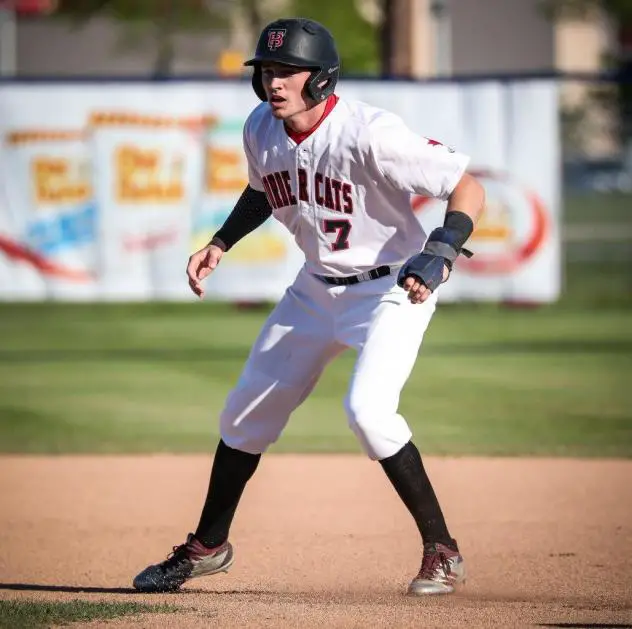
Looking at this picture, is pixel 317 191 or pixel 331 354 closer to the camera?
pixel 317 191

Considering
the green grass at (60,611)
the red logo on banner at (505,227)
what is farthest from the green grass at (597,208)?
the green grass at (60,611)

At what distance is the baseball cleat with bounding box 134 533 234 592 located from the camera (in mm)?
5410

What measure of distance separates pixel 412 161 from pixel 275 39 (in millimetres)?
638

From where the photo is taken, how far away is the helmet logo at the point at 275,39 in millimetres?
5094

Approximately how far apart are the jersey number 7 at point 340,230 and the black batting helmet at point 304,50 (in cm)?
43

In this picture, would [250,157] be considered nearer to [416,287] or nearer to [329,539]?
[416,287]

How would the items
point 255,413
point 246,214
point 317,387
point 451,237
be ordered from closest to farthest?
point 451,237
point 255,413
point 246,214
point 317,387

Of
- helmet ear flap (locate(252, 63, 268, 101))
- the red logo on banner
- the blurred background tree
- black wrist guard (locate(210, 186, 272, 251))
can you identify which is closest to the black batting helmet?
helmet ear flap (locate(252, 63, 268, 101))

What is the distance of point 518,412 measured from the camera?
32.5 feet

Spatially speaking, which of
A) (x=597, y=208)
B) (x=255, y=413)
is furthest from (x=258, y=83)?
(x=597, y=208)

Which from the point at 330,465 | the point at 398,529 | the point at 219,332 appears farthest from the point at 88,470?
the point at 219,332

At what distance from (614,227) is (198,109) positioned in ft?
46.0

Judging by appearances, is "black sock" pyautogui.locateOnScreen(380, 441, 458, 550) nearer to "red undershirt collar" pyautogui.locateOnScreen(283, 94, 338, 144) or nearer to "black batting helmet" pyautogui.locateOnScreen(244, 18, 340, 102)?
"red undershirt collar" pyautogui.locateOnScreen(283, 94, 338, 144)

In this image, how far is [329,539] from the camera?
21.3 ft
